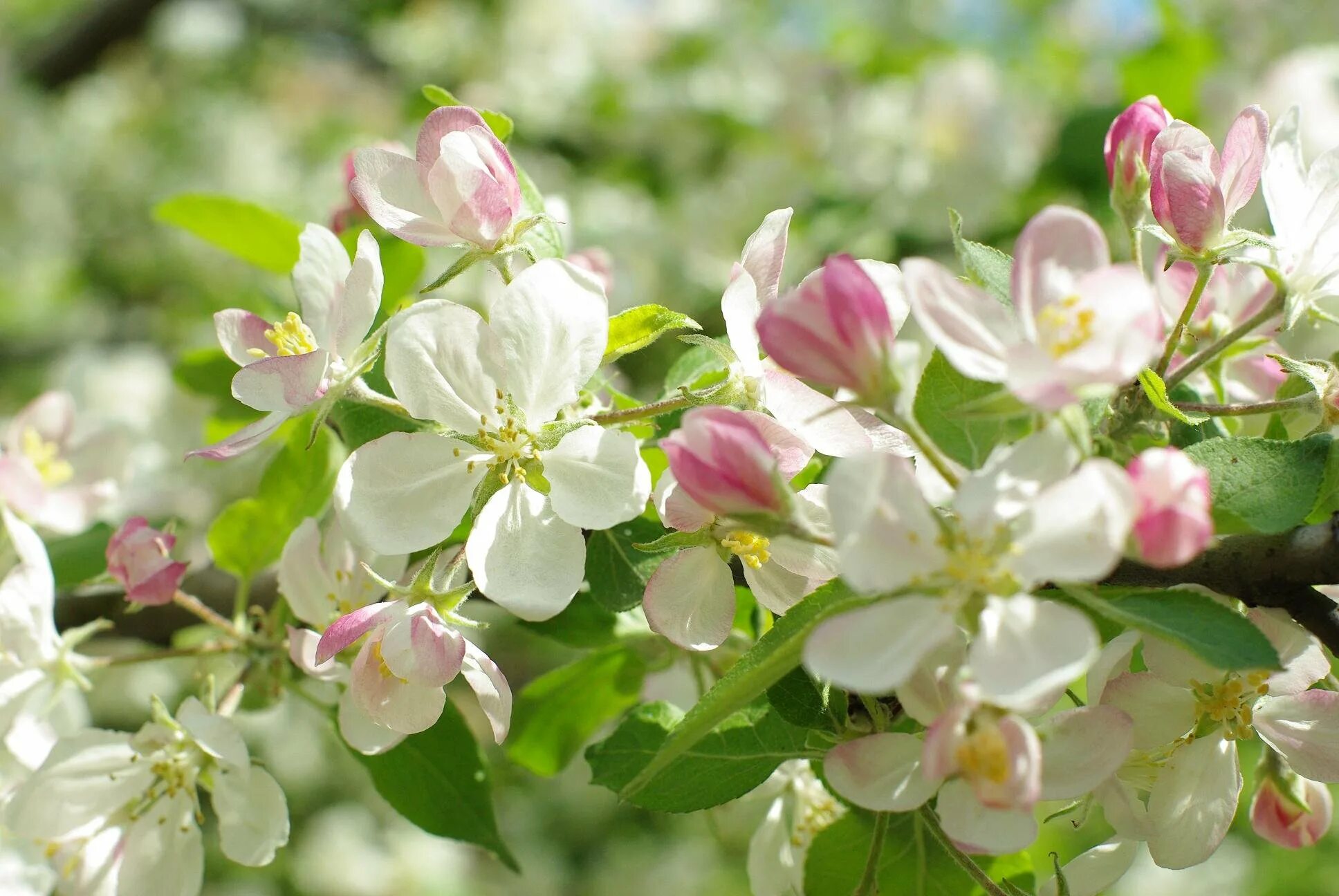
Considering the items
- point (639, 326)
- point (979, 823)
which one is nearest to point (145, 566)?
point (639, 326)

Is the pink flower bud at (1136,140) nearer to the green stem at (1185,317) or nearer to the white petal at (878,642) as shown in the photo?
the green stem at (1185,317)

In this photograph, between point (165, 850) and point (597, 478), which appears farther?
point (165, 850)

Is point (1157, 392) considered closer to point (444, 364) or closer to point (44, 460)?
point (444, 364)

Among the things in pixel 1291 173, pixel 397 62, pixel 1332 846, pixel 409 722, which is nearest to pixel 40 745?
pixel 409 722

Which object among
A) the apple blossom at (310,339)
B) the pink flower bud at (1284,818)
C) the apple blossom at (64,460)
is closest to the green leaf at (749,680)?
the apple blossom at (310,339)

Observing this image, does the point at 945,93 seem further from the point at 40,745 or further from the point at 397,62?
the point at 397,62

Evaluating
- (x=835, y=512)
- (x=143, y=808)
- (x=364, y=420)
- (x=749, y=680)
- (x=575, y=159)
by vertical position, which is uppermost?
(x=835, y=512)
